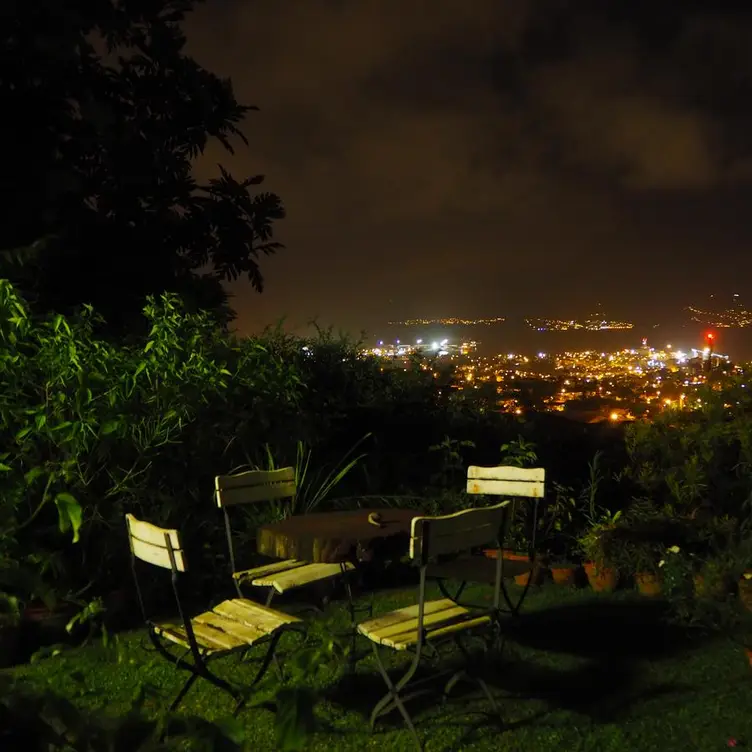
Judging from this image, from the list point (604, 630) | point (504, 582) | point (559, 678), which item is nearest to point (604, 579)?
point (504, 582)

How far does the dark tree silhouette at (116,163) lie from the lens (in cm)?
1030

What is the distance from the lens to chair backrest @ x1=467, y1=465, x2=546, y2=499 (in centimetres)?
557

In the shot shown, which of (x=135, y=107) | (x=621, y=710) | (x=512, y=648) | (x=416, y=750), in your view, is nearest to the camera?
(x=416, y=750)

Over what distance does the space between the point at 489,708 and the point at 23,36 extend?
9.82 metres

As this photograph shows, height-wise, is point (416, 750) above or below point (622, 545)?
below

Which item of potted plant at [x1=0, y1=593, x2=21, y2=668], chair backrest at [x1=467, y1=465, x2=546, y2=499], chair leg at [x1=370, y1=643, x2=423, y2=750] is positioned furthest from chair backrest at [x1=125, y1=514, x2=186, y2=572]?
chair backrest at [x1=467, y1=465, x2=546, y2=499]

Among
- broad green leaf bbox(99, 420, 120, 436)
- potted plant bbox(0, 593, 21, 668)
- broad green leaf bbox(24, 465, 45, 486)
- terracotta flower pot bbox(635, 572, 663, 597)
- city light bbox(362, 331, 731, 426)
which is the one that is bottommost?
potted plant bbox(0, 593, 21, 668)

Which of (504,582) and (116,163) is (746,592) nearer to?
(504,582)

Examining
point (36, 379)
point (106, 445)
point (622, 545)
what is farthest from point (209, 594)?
point (622, 545)

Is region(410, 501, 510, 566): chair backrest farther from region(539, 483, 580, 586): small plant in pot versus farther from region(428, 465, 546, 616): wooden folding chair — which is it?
region(539, 483, 580, 586): small plant in pot

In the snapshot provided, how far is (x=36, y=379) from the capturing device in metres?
5.40

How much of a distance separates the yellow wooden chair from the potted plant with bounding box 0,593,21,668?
129 cm

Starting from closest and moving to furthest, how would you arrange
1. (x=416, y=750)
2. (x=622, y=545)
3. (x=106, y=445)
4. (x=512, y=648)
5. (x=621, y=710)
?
(x=416, y=750) < (x=621, y=710) < (x=512, y=648) < (x=106, y=445) < (x=622, y=545)

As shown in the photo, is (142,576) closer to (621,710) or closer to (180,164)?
(621,710)
